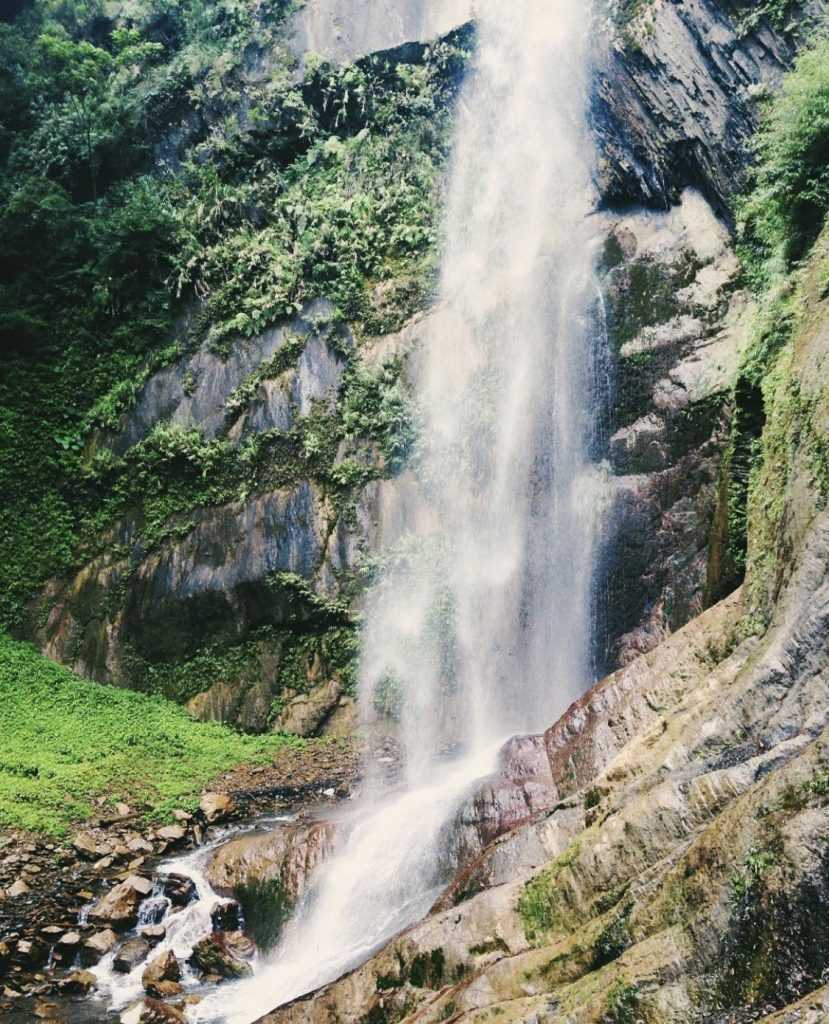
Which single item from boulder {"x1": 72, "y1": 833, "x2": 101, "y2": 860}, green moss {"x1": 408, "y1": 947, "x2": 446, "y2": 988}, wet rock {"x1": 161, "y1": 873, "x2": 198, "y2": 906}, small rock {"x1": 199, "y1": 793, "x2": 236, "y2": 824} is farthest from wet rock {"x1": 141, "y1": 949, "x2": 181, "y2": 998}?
green moss {"x1": 408, "y1": 947, "x2": 446, "y2": 988}

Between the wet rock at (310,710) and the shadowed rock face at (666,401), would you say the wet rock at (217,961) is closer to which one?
the wet rock at (310,710)

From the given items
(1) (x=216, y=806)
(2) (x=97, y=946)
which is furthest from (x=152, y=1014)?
(1) (x=216, y=806)

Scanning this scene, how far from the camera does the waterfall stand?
1512cm

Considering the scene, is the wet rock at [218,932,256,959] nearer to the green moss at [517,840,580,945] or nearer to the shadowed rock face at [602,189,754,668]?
the green moss at [517,840,580,945]

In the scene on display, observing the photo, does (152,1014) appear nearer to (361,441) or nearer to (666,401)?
(361,441)

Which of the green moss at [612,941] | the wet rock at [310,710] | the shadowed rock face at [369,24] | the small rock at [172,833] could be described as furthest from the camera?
the shadowed rock face at [369,24]

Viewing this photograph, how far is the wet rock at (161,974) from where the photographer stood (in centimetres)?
853

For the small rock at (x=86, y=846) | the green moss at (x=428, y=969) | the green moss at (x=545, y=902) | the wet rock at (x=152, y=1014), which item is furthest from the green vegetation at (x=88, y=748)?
the green moss at (x=545, y=902)

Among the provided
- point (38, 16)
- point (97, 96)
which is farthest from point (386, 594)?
point (38, 16)

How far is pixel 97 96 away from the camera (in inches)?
939

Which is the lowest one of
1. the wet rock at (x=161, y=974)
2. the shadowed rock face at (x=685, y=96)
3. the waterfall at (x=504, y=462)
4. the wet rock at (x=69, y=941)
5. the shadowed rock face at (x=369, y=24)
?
the wet rock at (x=161, y=974)

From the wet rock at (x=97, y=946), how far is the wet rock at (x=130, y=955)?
0.15 meters

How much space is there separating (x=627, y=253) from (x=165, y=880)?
1445cm

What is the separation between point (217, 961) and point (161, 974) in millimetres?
668
